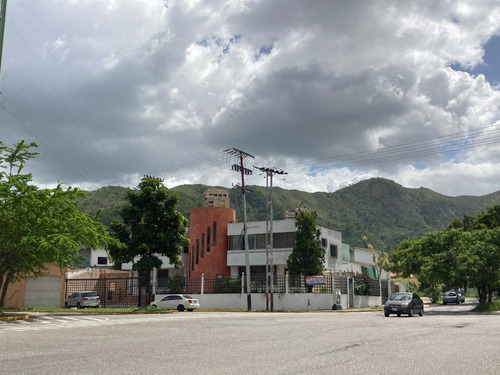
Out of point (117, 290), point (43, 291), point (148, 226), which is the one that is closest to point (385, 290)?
point (117, 290)

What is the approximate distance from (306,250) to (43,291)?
23.6 m

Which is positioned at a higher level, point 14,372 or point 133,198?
point 133,198

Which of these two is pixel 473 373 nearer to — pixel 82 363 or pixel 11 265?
pixel 82 363

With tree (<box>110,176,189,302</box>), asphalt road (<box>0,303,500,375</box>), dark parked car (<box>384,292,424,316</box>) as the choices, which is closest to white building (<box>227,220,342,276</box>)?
tree (<box>110,176,189,302</box>)

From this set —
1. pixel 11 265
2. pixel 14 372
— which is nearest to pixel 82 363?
pixel 14 372

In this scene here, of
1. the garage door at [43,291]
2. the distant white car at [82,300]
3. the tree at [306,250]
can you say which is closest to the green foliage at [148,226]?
the distant white car at [82,300]

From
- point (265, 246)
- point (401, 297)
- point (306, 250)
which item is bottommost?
point (401, 297)

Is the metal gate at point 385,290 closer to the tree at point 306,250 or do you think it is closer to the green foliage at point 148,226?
the tree at point 306,250

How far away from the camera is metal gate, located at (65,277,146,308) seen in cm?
4106

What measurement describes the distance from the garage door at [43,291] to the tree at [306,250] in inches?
835

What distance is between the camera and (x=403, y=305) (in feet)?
98.9

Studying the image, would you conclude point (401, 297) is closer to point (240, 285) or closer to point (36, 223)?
point (240, 285)

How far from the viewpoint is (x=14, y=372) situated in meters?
9.01

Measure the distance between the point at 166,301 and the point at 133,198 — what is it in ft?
25.3
